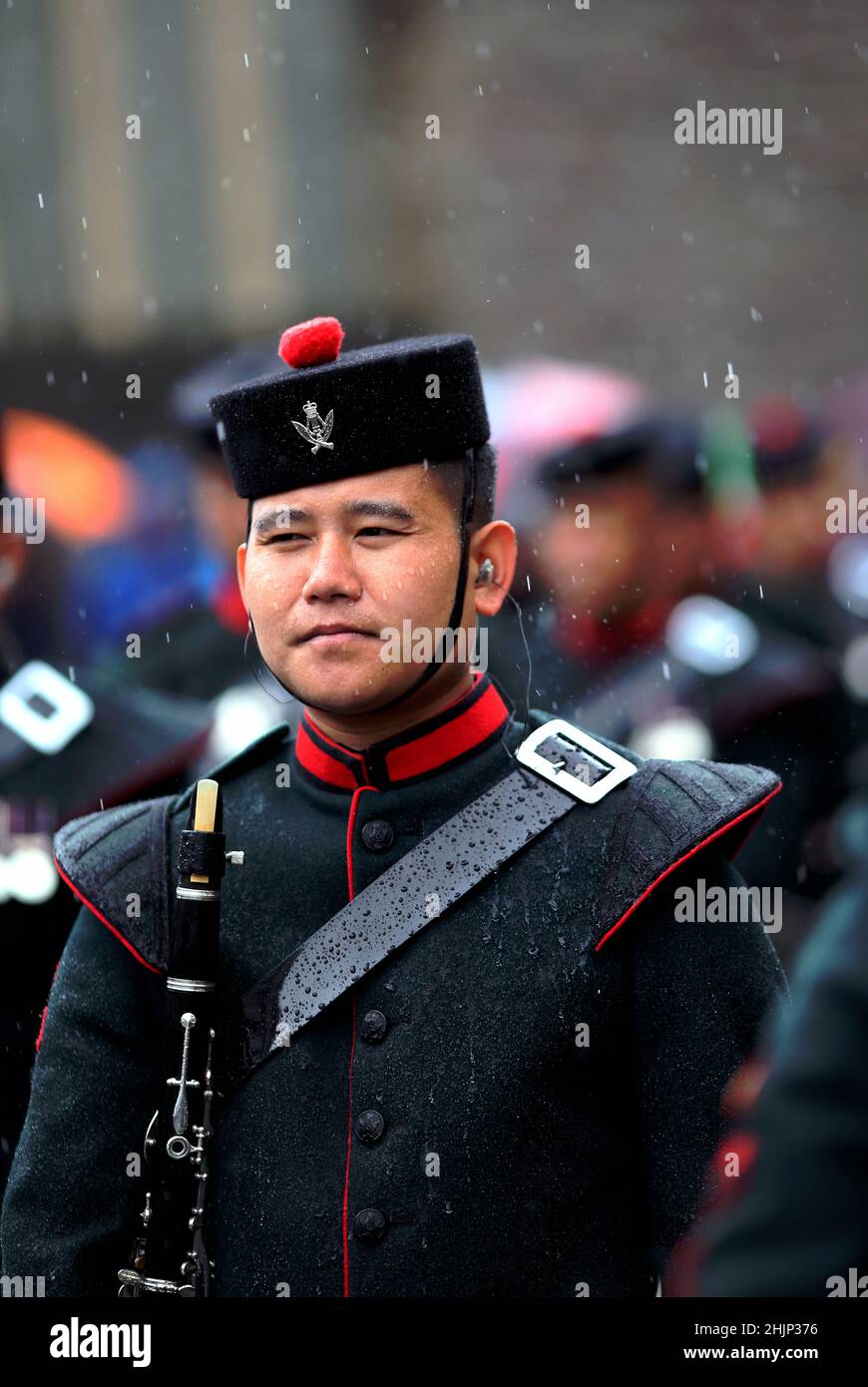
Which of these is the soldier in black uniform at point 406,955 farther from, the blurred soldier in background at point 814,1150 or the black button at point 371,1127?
the blurred soldier in background at point 814,1150

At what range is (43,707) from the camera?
4.59m

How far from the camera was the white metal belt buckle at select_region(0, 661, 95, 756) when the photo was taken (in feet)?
14.8

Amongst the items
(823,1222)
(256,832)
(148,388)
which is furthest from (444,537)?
(148,388)

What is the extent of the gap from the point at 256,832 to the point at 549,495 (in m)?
3.40

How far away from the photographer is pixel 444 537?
9.04ft

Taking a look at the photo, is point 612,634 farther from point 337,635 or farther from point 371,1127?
point 371,1127

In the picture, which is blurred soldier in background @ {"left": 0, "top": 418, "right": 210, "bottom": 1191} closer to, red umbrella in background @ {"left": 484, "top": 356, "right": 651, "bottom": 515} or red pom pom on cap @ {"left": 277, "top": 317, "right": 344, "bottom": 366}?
red umbrella in background @ {"left": 484, "top": 356, "right": 651, "bottom": 515}

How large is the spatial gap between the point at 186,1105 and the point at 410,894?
42cm

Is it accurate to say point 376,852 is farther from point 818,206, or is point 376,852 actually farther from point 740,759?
point 818,206

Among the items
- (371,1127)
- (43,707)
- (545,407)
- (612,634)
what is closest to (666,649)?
(612,634)

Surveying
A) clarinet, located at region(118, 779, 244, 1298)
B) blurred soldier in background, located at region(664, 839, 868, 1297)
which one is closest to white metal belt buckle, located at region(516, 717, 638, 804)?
clarinet, located at region(118, 779, 244, 1298)

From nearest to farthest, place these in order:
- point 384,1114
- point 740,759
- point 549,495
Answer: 1. point 384,1114
2. point 740,759
3. point 549,495

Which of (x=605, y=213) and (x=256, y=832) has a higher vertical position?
(x=605, y=213)

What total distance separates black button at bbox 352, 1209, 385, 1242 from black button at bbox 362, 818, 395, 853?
0.52 m
